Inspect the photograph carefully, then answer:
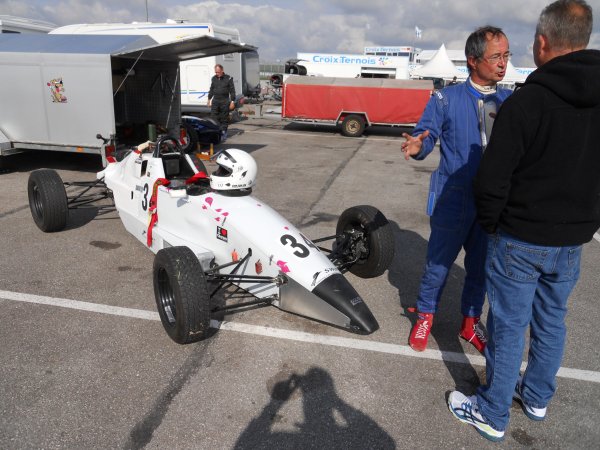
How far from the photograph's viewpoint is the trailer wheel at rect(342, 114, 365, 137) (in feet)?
53.1

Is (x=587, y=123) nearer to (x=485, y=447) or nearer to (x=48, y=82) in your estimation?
(x=485, y=447)

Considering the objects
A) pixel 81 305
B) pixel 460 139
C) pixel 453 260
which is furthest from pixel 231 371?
pixel 460 139

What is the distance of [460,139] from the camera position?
129 inches

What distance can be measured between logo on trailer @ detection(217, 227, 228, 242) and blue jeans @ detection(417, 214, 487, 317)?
5.80ft

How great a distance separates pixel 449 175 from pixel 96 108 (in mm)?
7144

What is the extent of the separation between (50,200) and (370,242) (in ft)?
13.0

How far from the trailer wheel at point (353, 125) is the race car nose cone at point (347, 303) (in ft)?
43.4

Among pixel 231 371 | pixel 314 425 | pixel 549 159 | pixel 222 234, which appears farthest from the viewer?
pixel 222 234

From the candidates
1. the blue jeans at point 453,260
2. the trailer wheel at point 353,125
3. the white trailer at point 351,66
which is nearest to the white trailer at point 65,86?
the blue jeans at point 453,260

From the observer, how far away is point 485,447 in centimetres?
277

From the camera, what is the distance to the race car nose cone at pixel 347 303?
341 centimetres

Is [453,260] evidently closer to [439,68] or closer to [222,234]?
[222,234]

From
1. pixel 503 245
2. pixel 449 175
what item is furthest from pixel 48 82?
pixel 503 245

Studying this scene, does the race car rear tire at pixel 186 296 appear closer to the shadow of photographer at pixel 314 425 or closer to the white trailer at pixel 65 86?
the shadow of photographer at pixel 314 425
